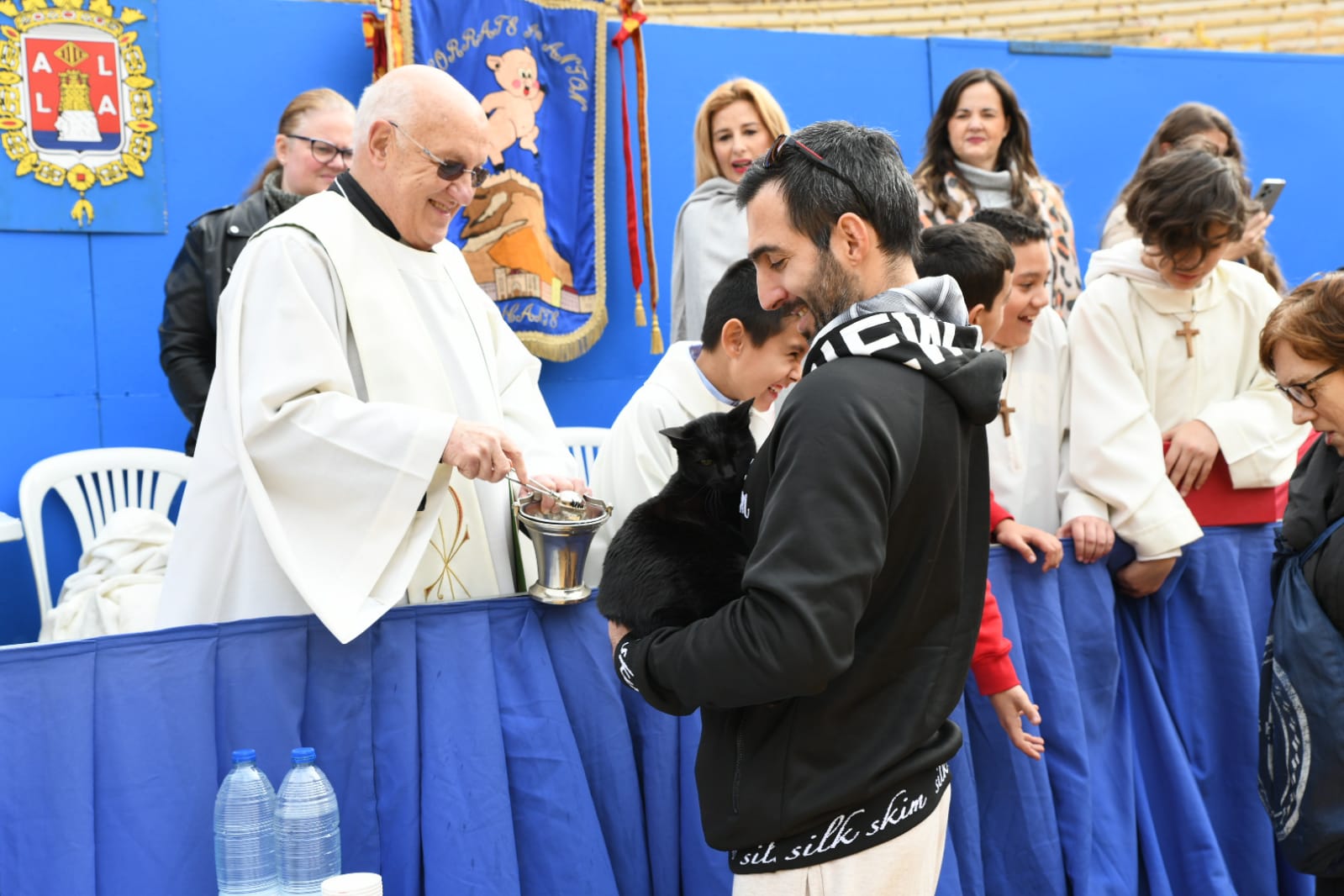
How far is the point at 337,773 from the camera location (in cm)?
250

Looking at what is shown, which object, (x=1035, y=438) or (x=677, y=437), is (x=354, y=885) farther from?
(x=1035, y=438)

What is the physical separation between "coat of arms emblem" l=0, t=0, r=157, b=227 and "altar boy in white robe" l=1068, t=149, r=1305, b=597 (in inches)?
142

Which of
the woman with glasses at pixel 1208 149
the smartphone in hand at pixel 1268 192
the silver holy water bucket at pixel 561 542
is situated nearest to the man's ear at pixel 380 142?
the silver holy water bucket at pixel 561 542

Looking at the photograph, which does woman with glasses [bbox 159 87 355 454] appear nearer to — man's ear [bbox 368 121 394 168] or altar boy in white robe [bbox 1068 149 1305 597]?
man's ear [bbox 368 121 394 168]

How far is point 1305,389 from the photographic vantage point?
2801 millimetres

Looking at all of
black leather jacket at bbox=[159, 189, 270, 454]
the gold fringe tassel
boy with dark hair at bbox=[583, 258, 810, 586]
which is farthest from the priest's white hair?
the gold fringe tassel

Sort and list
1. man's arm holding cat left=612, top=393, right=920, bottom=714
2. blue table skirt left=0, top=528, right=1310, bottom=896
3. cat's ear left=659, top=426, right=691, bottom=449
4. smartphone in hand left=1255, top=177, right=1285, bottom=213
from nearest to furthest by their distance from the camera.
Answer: man's arm holding cat left=612, top=393, right=920, bottom=714, cat's ear left=659, top=426, right=691, bottom=449, blue table skirt left=0, top=528, right=1310, bottom=896, smartphone in hand left=1255, top=177, right=1285, bottom=213

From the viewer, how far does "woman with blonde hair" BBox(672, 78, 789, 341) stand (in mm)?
4664

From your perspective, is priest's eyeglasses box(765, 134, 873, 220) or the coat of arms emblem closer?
priest's eyeglasses box(765, 134, 873, 220)

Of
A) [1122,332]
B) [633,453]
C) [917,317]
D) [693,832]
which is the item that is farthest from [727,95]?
[917,317]

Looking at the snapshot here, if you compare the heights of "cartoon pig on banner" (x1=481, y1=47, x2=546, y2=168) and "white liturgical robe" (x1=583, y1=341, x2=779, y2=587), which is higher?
"cartoon pig on banner" (x1=481, y1=47, x2=546, y2=168)

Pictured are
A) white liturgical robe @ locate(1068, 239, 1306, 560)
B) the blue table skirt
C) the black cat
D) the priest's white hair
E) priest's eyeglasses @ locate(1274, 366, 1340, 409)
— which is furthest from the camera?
white liturgical robe @ locate(1068, 239, 1306, 560)

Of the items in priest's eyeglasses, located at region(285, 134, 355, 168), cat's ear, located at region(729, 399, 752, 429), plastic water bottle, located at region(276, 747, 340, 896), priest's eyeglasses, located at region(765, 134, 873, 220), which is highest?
priest's eyeglasses, located at region(285, 134, 355, 168)

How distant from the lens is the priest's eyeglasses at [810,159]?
5.64ft
